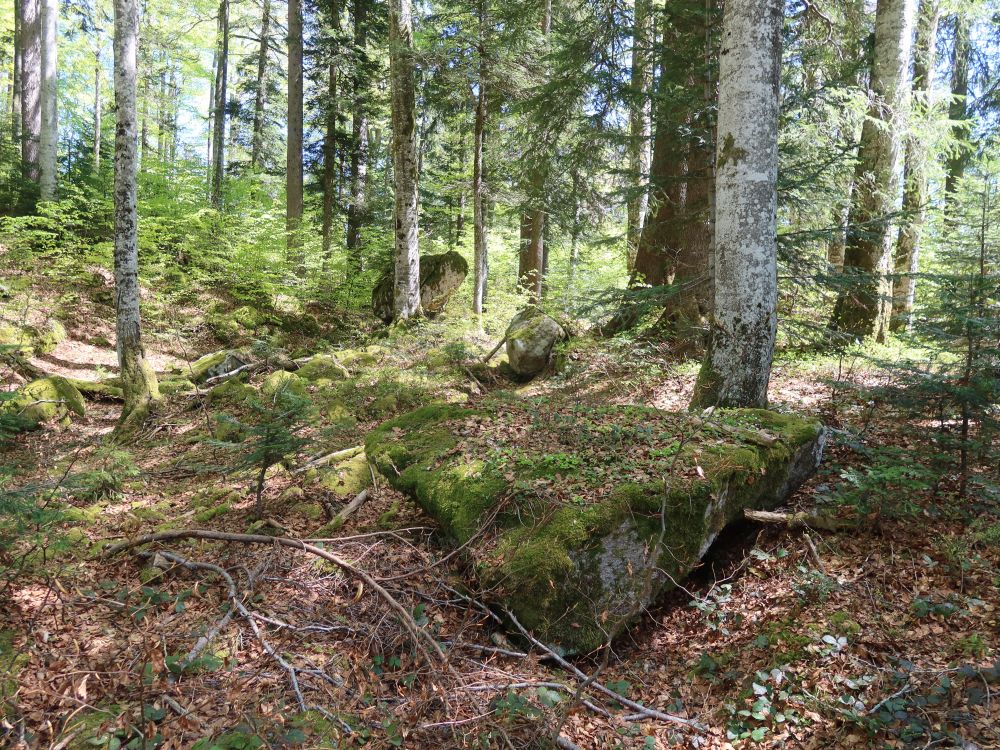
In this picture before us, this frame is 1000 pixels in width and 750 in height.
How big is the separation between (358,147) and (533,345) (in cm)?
1092

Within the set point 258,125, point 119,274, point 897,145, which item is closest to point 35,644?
point 119,274

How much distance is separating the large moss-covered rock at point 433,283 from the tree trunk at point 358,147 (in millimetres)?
2331

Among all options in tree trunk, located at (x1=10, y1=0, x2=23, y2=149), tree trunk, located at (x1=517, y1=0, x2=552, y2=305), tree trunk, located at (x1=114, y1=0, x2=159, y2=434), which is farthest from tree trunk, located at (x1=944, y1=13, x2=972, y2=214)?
tree trunk, located at (x1=10, y1=0, x2=23, y2=149)

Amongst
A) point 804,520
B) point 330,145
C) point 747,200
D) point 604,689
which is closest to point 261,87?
point 330,145

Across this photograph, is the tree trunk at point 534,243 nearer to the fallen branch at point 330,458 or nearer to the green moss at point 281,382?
the green moss at point 281,382

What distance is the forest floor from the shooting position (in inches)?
106

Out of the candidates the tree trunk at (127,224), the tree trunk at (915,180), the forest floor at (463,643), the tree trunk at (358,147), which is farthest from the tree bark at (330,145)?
the tree trunk at (915,180)

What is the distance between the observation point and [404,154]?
38.7ft

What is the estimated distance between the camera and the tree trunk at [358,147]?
51.6 ft

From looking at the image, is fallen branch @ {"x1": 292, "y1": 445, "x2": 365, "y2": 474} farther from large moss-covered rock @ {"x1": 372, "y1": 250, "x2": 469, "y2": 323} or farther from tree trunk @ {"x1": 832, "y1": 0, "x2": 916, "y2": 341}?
large moss-covered rock @ {"x1": 372, "y1": 250, "x2": 469, "y2": 323}

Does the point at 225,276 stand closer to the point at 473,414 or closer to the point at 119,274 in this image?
the point at 119,274

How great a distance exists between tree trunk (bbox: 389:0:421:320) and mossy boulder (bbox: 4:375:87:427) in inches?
239

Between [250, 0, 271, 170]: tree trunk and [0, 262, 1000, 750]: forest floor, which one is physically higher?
[250, 0, 271, 170]: tree trunk

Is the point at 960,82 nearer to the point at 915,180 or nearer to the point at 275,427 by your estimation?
the point at 915,180
